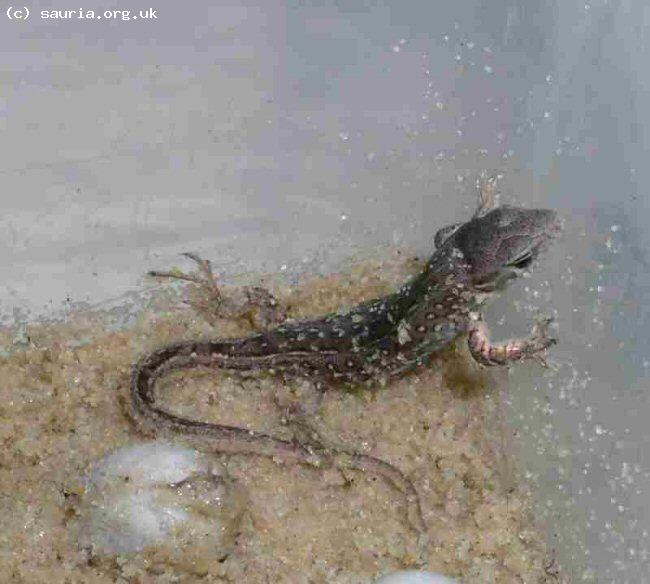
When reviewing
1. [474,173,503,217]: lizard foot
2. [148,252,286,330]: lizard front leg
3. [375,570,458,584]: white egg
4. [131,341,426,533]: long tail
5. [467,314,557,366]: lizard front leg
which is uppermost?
[474,173,503,217]: lizard foot

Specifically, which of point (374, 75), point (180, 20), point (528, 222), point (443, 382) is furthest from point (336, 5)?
point (443, 382)

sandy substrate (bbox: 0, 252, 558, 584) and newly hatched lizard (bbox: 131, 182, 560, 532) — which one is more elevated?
newly hatched lizard (bbox: 131, 182, 560, 532)

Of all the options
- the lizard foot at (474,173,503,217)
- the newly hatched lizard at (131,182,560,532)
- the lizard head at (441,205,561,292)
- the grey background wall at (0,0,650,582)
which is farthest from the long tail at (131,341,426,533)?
the lizard foot at (474,173,503,217)

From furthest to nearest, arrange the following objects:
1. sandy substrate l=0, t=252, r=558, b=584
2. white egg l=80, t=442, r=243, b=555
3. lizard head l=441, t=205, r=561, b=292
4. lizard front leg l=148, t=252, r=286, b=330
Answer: lizard front leg l=148, t=252, r=286, b=330 < sandy substrate l=0, t=252, r=558, b=584 < white egg l=80, t=442, r=243, b=555 < lizard head l=441, t=205, r=561, b=292

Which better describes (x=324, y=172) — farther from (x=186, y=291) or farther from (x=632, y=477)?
(x=632, y=477)

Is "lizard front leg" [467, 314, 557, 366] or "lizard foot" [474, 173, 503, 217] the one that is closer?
"lizard front leg" [467, 314, 557, 366]

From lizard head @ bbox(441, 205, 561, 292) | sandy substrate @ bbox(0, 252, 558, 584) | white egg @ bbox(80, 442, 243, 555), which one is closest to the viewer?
lizard head @ bbox(441, 205, 561, 292)

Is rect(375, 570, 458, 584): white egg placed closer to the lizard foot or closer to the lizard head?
the lizard head
